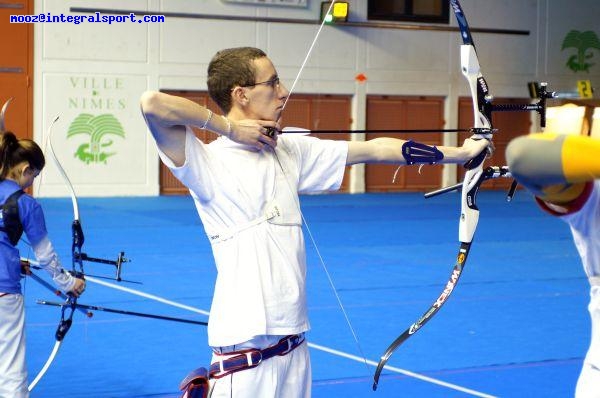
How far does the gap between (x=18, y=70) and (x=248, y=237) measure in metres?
16.7

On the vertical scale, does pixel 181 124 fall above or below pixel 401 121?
below

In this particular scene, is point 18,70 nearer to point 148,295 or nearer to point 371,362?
point 148,295

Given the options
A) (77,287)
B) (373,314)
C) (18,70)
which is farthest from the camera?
(18,70)

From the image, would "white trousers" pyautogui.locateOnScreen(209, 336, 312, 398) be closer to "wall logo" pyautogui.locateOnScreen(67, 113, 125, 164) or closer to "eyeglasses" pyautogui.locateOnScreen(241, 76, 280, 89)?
"eyeglasses" pyautogui.locateOnScreen(241, 76, 280, 89)

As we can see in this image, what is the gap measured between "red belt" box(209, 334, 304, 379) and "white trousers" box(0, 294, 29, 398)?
1.95 meters

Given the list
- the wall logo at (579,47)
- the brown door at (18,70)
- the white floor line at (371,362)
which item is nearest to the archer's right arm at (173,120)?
the white floor line at (371,362)

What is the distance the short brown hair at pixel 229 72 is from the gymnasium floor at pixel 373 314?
2.79 metres

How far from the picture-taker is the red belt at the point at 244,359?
2961mm

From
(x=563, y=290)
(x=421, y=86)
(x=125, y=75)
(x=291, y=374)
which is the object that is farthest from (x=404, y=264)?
(x=421, y=86)

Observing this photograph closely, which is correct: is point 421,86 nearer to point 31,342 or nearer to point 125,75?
point 125,75

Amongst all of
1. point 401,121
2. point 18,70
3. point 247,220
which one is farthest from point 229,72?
point 401,121

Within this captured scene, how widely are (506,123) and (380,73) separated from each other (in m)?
3.67

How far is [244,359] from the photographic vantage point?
9.72 feet

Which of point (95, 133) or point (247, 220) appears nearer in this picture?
point (247, 220)
